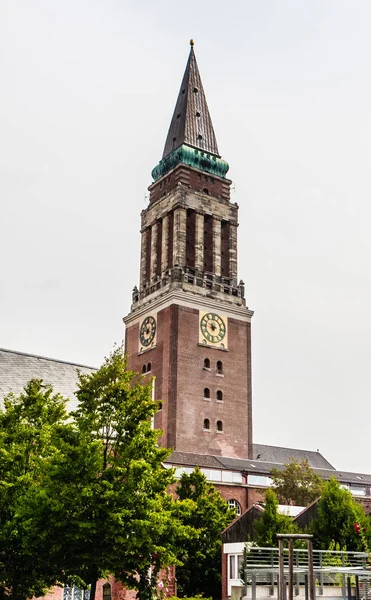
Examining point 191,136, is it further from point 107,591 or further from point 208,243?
point 107,591

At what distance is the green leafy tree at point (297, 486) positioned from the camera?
4641 cm

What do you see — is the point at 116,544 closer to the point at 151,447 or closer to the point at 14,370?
the point at 151,447

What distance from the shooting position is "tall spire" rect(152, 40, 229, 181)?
218 ft

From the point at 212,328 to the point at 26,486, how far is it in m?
34.0

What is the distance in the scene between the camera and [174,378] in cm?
5572

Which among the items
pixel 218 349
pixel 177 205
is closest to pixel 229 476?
pixel 218 349

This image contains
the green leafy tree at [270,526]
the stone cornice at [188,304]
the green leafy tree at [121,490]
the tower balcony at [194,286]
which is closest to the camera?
the green leafy tree at [121,490]

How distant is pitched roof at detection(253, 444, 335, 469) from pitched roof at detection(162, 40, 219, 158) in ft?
93.1

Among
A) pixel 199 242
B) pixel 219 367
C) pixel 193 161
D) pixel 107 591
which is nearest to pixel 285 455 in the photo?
pixel 219 367

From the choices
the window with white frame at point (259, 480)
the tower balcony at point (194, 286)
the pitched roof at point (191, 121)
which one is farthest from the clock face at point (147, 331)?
the pitched roof at point (191, 121)

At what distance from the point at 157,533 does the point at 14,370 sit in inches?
997

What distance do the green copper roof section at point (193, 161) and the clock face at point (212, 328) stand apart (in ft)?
47.9

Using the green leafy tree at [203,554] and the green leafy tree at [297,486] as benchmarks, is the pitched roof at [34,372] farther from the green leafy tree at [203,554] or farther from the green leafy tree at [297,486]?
the green leafy tree at [297,486]

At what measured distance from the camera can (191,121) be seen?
224ft
